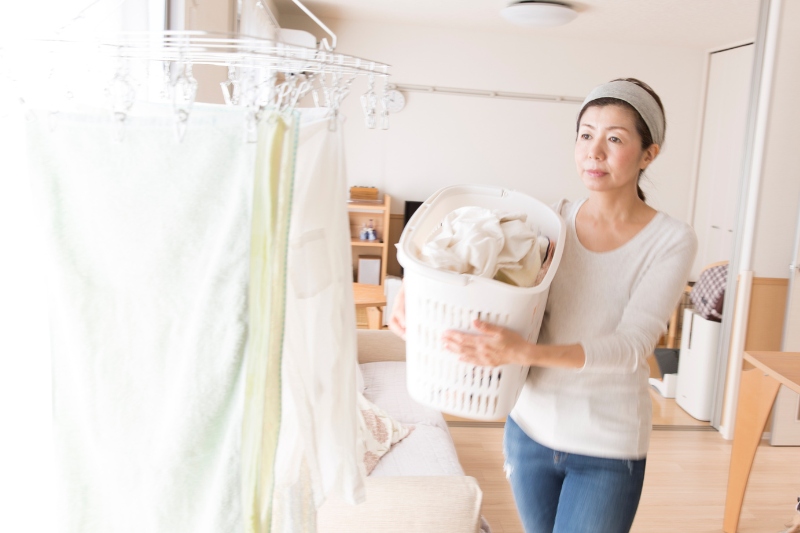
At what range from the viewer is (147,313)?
0.97 metres

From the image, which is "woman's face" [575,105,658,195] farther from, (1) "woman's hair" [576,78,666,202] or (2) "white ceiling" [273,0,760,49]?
(2) "white ceiling" [273,0,760,49]

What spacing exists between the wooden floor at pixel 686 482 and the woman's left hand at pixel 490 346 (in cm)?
176

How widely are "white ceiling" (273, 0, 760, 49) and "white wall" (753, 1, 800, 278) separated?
2.35ft

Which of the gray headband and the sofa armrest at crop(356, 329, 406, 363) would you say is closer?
the gray headband

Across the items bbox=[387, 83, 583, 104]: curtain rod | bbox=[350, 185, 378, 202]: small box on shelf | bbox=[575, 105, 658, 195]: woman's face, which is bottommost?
bbox=[350, 185, 378, 202]: small box on shelf

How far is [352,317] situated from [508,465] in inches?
29.4

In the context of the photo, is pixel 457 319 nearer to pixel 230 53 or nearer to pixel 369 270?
pixel 230 53

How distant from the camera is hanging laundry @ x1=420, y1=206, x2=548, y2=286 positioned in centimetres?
132

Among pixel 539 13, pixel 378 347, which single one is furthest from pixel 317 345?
pixel 539 13

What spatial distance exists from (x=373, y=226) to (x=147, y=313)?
4.99 meters

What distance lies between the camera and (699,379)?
410 centimetres

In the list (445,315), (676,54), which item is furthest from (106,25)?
(676,54)

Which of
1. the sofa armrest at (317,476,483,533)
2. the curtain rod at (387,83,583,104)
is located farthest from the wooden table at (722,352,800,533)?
the curtain rod at (387,83,583,104)

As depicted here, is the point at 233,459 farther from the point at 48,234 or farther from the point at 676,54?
the point at 676,54
